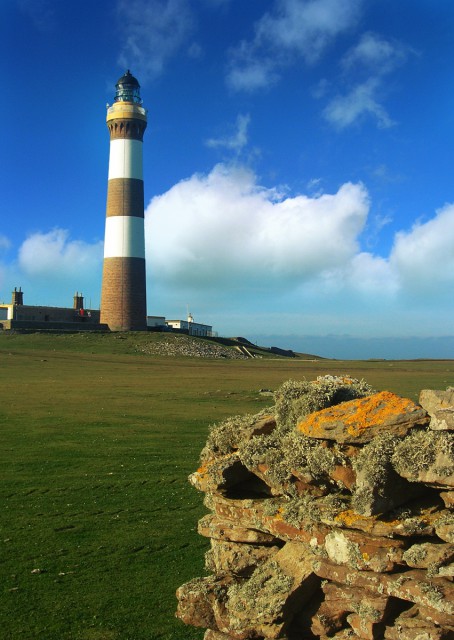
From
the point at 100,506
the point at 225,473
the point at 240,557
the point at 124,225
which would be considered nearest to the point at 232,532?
the point at 240,557

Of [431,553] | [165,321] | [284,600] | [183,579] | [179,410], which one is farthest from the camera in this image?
[165,321]

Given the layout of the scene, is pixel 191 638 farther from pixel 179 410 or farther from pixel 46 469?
pixel 179 410

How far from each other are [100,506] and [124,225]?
7212 centimetres

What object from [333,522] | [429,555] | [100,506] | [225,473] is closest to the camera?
[429,555]

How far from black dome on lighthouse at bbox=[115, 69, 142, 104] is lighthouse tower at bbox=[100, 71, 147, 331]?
2.27 meters

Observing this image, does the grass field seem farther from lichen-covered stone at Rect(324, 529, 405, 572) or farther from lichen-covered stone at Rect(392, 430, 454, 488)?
lichen-covered stone at Rect(392, 430, 454, 488)

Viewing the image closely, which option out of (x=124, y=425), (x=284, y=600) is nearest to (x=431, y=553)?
(x=284, y=600)

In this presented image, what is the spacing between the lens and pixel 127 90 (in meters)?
95.6

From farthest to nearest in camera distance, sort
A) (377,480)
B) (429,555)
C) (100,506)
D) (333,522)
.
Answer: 1. (100,506)
2. (333,522)
3. (377,480)
4. (429,555)

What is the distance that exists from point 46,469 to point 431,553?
1692 cm

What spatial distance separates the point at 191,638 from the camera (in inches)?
444

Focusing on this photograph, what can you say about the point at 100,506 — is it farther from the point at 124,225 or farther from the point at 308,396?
the point at 124,225

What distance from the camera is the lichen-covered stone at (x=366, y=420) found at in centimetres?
871

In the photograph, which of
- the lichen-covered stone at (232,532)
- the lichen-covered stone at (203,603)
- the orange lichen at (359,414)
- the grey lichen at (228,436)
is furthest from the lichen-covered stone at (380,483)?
the lichen-covered stone at (203,603)
